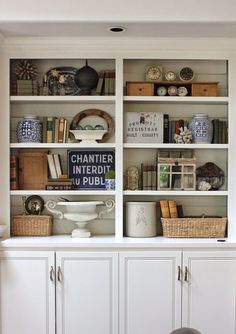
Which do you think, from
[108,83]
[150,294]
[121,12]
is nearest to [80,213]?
[150,294]

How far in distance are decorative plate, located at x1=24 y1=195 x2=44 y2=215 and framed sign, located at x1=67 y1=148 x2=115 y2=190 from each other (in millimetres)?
304

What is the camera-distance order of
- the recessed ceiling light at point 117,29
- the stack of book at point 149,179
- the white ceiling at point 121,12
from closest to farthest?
1. the white ceiling at point 121,12
2. the recessed ceiling light at point 117,29
3. the stack of book at point 149,179

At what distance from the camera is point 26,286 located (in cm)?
319

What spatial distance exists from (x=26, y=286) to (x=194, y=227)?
49.4 inches

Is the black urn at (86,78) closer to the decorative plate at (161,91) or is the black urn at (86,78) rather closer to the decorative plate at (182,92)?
the decorative plate at (161,91)

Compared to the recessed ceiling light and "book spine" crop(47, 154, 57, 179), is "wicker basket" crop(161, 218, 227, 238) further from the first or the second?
the recessed ceiling light

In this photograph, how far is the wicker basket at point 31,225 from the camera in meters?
3.45

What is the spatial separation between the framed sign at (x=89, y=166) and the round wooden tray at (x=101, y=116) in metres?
0.13

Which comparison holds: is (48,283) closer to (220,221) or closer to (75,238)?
(75,238)

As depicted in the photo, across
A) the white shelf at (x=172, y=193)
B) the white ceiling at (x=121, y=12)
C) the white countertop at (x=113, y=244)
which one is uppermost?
the white ceiling at (x=121, y=12)

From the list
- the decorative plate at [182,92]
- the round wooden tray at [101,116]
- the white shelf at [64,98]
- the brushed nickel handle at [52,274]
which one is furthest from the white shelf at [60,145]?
the brushed nickel handle at [52,274]

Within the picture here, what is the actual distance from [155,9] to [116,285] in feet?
6.01

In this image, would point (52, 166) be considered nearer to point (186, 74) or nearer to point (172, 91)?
point (172, 91)

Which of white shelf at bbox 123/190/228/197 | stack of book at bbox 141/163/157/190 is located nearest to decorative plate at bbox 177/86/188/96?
stack of book at bbox 141/163/157/190
